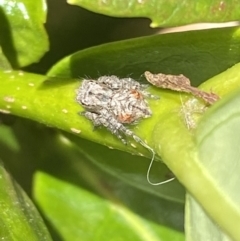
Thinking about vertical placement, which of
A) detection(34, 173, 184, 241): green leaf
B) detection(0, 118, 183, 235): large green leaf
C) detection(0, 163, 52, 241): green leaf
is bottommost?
detection(34, 173, 184, 241): green leaf

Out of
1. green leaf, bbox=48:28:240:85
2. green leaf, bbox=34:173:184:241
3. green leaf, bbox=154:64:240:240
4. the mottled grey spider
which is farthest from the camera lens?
green leaf, bbox=34:173:184:241

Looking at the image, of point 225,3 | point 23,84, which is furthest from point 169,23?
point 23,84

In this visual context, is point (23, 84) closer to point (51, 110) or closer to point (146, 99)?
point (51, 110)

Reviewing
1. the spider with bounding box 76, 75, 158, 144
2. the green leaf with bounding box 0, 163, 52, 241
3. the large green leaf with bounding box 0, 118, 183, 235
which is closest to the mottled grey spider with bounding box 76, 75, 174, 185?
the spider with bounding box 76, 75, 158, 144

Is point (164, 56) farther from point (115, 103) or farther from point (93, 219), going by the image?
point (93, 219)

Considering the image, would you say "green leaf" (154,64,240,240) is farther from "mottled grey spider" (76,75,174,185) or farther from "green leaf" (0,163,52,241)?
"green leaf" (0,163,52,241)
